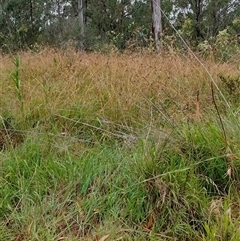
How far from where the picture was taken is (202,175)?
1656 mm

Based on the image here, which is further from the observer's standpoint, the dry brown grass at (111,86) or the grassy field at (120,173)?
the dry brown grass at (111,86)

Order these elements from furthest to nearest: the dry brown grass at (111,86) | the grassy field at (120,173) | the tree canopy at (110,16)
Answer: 1. the tree canopy at (110,16)
2. the dry brown grass at (111,86)
3. the grassy field at (120,173)

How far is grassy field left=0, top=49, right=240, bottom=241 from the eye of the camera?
1.46 m

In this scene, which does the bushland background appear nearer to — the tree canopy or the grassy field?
the grassy field

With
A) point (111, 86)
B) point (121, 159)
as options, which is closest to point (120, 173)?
point (121, 159)

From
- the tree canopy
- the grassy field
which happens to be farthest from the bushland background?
the tree canopy

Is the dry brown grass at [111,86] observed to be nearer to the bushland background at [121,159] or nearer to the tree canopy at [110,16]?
the bushland background at [121,159]

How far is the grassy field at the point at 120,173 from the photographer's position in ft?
4.79

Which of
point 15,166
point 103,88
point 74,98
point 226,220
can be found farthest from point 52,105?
point 226,220

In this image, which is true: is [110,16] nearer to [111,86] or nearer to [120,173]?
[111,86]

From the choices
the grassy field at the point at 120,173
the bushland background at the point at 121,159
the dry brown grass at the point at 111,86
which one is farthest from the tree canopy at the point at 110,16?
the grassy field at the point at 120,173

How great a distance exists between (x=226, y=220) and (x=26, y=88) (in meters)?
2.27

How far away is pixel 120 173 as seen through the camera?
1.73 metres

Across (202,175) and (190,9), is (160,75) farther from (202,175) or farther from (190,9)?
(190,9)
